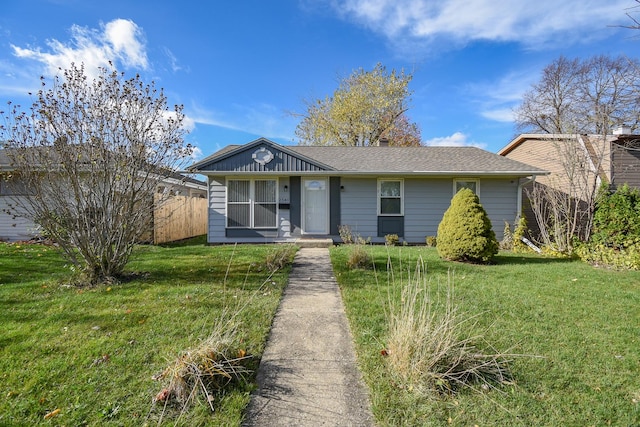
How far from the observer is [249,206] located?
37.4 feet

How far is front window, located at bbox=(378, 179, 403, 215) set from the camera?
11508 millimetres

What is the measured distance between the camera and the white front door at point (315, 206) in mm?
11438

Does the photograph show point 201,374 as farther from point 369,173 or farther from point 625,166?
point 625,166

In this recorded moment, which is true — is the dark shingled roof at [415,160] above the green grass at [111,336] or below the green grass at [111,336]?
above

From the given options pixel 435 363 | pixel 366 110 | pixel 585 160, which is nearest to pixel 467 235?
pixel 435 363

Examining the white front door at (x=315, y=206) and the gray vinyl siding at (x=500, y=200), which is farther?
the white front door at (x=315, y=206)

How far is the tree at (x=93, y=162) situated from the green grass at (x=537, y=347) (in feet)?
13.0

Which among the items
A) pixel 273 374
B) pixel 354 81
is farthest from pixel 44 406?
pixel 354 81

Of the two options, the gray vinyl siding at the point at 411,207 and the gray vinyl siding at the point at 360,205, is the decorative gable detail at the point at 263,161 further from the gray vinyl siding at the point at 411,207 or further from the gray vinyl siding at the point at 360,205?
the gray vinyl siding at the point at 411,207

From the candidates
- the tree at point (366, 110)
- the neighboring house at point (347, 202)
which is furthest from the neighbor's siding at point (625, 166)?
the tree at point (366, 110)

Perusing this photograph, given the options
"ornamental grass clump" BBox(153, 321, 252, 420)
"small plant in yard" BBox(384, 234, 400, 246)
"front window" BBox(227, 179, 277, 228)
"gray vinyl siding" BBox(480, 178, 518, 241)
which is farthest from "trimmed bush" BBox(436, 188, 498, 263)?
"ornamental grass clump" BBox(153, 321, 252, 420)

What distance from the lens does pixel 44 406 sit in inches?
90.4

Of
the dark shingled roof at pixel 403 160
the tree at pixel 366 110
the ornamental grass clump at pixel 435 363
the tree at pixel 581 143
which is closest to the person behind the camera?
the ornamental grass clump at pixel 435 363

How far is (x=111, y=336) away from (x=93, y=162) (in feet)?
9.94
